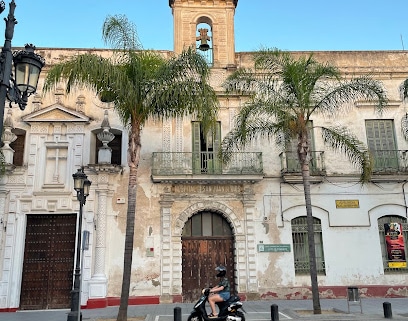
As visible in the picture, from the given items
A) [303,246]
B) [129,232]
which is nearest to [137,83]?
[129,232]

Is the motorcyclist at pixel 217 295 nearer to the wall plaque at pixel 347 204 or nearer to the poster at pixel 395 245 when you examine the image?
the wall plaque at pixel 347 204

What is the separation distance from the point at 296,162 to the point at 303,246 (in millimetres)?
3295

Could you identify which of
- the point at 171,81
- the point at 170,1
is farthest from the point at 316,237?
the point at 170,1

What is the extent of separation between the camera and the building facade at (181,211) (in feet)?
47.0

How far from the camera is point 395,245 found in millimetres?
15289

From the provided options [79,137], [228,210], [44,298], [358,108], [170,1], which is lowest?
[44,298]

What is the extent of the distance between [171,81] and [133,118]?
5.10 feet

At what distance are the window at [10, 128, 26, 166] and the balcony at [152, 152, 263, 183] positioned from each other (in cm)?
533

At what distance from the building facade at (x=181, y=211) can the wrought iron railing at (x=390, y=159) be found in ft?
0.16

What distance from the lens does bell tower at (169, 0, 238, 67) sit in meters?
17.0

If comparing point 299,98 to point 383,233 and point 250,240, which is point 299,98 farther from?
point 383,233

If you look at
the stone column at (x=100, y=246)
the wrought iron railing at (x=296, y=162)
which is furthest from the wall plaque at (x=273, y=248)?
the stone column at (x=100, y=246)

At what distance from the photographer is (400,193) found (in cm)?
1578

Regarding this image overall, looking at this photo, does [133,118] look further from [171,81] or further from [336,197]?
[336,197]
